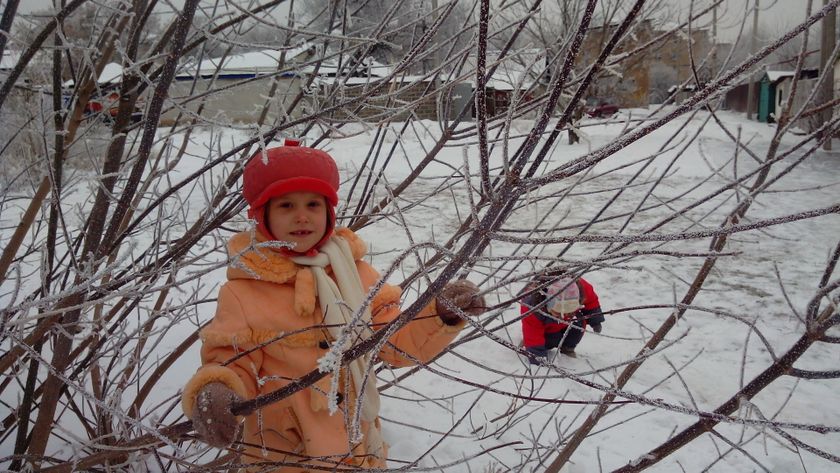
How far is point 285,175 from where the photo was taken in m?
1.46

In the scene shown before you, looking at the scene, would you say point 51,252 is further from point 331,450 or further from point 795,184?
point 795,184

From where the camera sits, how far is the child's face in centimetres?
150

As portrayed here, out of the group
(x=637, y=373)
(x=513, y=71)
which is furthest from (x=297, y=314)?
(x=637, y=373)

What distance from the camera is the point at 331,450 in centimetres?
146

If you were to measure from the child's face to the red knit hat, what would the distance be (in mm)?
26

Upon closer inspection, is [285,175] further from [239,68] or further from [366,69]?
[366,69]

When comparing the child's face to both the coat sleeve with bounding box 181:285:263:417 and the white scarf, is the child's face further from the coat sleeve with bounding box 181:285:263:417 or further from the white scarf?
the coat sleeve with bounding box 181:285:263:417

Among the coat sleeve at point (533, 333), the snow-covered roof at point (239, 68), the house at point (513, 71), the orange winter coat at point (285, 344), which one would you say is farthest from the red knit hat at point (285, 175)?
the coat sleeve at point (533, 333)

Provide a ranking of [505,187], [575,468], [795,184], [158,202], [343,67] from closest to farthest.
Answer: [505,187] < [158,202] < [343,67] < [575,468] < [795,184]

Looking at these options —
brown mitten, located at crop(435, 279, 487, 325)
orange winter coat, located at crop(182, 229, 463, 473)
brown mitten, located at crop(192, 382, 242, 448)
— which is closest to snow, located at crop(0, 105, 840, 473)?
brown mitten, located at crop(435, 279, 487, 325)

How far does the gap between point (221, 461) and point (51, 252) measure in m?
1.04

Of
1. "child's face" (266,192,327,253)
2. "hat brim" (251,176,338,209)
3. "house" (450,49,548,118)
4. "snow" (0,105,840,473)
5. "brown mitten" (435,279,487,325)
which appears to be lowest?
"snow" (0,105,840,473)

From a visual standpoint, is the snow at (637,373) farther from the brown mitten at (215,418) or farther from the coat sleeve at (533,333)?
the brown mitten at (215,418)

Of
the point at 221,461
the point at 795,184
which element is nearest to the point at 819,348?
the point at 221,461
